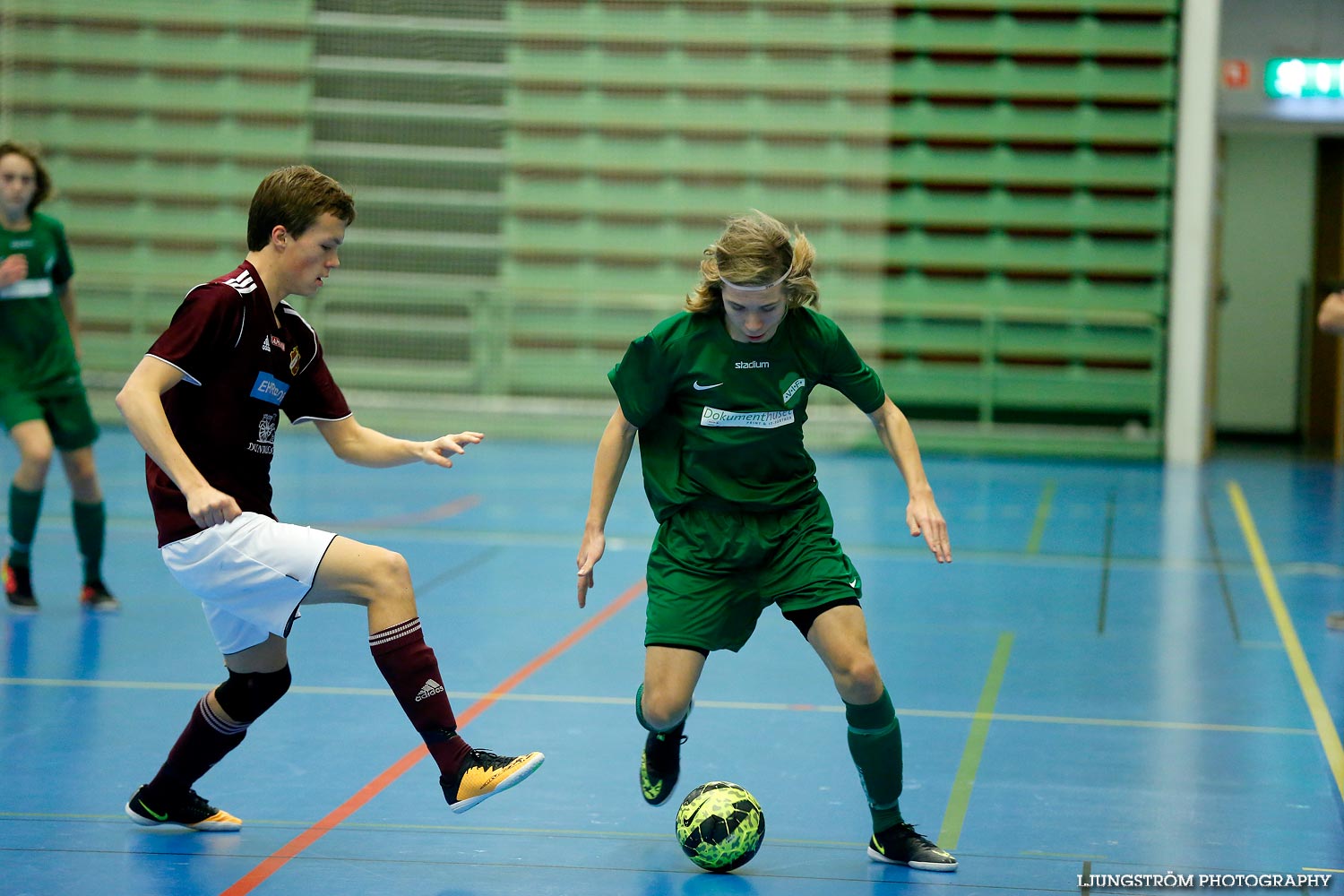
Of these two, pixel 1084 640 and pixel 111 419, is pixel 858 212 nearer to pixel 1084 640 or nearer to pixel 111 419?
pixel 111 419

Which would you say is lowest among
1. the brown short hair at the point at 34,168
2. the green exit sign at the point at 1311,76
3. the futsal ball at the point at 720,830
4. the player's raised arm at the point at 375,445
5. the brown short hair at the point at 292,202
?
the futsal ball at the point at 720,830

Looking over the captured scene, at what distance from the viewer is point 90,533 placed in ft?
20.0

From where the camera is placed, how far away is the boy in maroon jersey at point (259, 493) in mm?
3135

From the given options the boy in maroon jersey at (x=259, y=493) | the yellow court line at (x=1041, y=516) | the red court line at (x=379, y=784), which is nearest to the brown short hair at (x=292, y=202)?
the boy in maroon jersey at (x=259, y=493)

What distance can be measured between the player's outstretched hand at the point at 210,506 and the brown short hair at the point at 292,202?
0.62 m

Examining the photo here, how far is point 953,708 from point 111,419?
10.5m

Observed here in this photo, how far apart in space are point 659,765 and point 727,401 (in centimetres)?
90

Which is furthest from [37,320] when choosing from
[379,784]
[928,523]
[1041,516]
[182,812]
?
[1041,516]

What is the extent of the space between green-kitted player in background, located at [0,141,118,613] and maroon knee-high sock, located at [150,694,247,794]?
2792 mm

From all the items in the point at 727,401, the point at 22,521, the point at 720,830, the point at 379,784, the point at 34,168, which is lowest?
the point at 379,784

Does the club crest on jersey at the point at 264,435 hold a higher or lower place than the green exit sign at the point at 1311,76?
lower

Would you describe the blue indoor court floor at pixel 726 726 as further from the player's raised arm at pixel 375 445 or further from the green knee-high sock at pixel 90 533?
the player's raised arm at pixel 375 445

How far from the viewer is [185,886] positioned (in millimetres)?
3125

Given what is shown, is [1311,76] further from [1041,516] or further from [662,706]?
[662,706]
